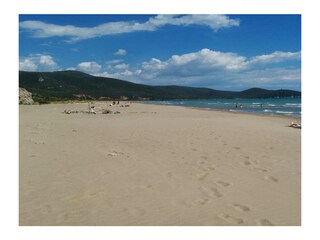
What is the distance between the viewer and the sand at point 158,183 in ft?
16.3

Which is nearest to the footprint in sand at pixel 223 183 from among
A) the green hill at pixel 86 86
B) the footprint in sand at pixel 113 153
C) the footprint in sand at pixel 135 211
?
the footprint in sand at pixel 135 211

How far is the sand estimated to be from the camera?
4969mm

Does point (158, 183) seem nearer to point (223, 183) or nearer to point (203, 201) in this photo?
point (203, 201)

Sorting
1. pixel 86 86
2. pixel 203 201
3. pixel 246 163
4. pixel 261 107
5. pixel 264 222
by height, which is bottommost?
pixel 264 222

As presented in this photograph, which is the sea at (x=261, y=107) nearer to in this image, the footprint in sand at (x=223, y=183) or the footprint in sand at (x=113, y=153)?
the footprint in sand at (x=113, y=153)

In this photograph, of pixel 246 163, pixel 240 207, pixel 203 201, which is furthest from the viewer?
pixel 246 163

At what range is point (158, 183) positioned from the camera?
6516 millimetres

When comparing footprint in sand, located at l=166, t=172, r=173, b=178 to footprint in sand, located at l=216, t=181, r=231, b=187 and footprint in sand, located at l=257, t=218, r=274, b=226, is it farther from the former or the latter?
footprint in sand, located at l=257, t=218, r=274, b=226

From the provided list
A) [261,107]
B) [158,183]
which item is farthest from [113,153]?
[261,107]

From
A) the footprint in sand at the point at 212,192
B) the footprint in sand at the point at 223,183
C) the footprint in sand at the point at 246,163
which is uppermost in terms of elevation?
the footprint in sand at the point at 246,163

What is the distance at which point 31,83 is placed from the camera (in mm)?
123062

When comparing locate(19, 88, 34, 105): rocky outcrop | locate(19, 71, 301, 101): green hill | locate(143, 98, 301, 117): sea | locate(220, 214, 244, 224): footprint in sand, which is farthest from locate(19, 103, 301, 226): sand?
locate(19, 71, 301, 101): green hill

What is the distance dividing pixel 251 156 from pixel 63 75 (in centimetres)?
16685

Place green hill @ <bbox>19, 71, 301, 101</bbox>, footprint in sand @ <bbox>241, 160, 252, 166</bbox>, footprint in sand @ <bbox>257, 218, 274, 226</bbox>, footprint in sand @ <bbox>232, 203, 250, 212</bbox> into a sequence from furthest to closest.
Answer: green hill @ <bbox>19, 71, 301, 101</bbox> < footprint in sand @ <bbox>241, 160, 252, 166</bbox> < footprint in sand @ <bbox>232, 203, 250, 212</bbox> < footprint in sand @ <bbox>257, 218, 274, 226</bbox>
